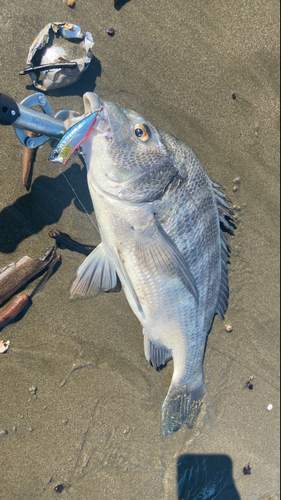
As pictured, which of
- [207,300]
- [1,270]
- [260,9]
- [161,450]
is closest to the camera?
[1,270]

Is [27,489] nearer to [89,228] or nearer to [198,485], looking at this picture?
[198,485]

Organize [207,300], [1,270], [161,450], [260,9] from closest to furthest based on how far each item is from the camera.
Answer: [1,270] → [207,300] → [161,450] → [260,9]

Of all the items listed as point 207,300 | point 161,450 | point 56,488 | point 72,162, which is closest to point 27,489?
point 56,488

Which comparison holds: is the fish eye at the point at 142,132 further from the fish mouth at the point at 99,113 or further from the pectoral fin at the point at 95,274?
the pectoral fin at the point at 95,274

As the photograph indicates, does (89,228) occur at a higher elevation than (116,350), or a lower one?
higher

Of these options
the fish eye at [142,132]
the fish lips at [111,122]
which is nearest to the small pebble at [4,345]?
the fish lips at [111,122]

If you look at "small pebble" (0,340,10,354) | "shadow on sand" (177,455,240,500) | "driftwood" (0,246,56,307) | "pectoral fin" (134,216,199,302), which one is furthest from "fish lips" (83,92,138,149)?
"shadow on sand" (177,455,240,500)

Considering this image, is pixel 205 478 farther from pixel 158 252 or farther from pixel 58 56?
pixel 58 56
